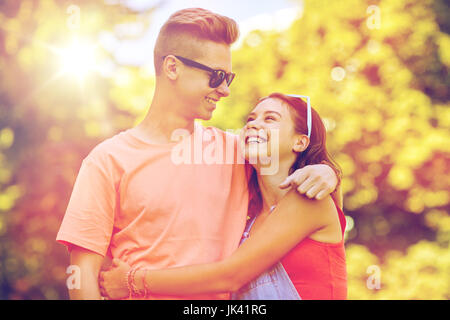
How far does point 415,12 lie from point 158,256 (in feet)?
15.5

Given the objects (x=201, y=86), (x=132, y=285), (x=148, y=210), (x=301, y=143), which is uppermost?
(x=201, y=86)

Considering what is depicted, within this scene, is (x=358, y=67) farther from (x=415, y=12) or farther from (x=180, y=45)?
(x=180, y=45)

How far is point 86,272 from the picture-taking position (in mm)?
1976

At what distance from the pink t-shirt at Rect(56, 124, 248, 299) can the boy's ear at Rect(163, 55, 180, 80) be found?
321 millimetres

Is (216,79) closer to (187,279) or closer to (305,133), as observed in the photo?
(305,133)

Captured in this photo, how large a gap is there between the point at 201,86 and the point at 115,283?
92cm

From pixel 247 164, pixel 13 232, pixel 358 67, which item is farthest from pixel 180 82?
pixel 13 232

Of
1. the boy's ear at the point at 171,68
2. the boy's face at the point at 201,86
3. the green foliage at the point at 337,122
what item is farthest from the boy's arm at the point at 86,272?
the green foliage at the point at 337,122

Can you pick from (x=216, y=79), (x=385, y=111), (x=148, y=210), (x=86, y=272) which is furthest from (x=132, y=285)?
(x=385, y=111)

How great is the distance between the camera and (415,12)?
5.55m

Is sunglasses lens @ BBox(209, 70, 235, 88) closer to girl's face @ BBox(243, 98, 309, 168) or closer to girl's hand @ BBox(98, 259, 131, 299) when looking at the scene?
girl's face @ BBox(243, 98, 309, 168)

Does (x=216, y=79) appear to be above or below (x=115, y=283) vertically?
above

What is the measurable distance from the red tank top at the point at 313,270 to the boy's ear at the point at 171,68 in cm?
93

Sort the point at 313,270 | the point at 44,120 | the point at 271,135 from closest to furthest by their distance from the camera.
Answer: the point at 313,270
the point at 271,135
the point at 44,120
